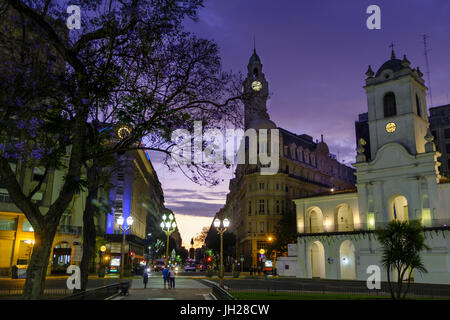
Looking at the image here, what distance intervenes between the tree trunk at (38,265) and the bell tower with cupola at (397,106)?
1866 inches

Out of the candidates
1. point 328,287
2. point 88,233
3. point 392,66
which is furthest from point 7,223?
point 392,66

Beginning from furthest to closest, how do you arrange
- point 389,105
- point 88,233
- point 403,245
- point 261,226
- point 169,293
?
1. point 261,226
2. point 389,105
3. point 169,293
4. point 403,245
5. point 88,233

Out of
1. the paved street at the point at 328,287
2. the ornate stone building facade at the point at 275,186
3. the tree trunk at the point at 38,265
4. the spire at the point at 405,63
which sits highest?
the spire at the point at 405,63

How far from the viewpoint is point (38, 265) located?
33.6 feet

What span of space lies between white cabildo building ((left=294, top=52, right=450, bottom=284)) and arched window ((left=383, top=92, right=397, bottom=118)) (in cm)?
12

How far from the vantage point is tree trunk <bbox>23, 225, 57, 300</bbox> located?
33.0 feet

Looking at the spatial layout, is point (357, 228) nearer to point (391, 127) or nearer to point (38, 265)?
point (391, 127)

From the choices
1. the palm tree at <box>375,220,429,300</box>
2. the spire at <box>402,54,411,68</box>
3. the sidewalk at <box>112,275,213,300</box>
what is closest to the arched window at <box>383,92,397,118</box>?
the spire at <box>402,54,411,68</box>

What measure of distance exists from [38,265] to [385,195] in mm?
47089

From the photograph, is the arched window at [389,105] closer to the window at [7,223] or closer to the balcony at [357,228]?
the balcony at [357,228]

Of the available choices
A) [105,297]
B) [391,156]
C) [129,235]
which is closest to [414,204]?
[391,156]

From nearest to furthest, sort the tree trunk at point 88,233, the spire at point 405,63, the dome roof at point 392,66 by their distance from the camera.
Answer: the tree trunk at point 88,233, the spire at point 405,63, the dome roof at point 392,66

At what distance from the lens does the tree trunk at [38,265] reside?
10062 mm

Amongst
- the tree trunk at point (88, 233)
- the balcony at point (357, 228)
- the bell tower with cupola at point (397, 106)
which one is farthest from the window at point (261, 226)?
the tree trunk at point (88, 233)
